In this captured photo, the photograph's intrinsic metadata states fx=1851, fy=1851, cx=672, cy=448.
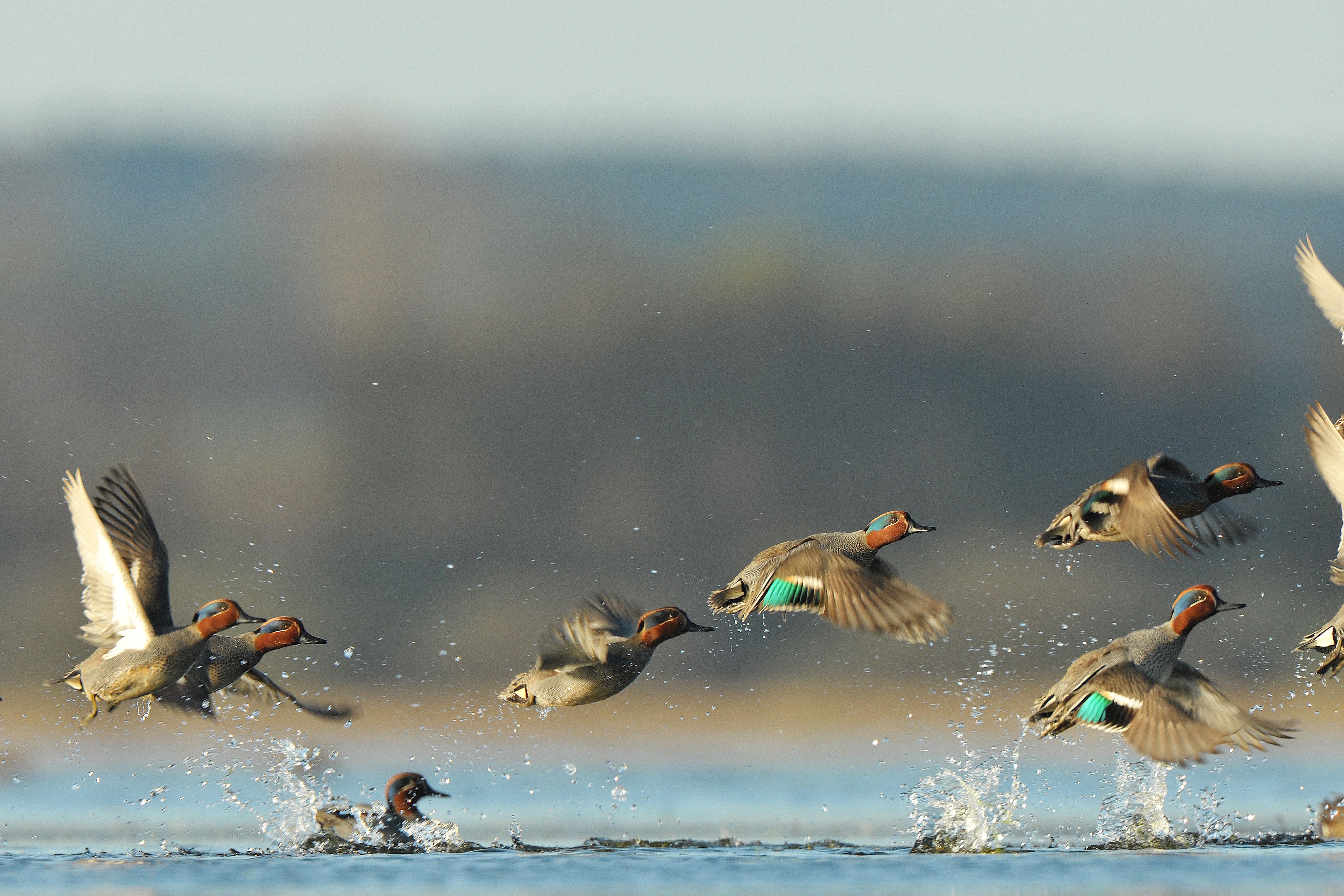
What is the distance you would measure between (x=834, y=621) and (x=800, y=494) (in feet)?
97.7

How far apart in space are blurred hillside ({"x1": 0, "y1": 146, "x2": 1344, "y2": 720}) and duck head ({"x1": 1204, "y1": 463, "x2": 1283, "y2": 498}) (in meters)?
19.1

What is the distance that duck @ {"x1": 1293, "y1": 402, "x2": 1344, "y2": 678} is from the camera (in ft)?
36.7

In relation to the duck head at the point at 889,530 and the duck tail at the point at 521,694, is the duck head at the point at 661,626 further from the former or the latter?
the duck head at the point at 889,530

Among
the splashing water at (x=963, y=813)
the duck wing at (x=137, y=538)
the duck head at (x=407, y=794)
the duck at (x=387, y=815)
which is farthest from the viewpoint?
the duck head at (x=407, y=794)

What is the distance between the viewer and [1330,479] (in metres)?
11.6

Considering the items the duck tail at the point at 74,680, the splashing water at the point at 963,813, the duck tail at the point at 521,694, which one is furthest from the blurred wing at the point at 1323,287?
the duck tail at the point at 74,680

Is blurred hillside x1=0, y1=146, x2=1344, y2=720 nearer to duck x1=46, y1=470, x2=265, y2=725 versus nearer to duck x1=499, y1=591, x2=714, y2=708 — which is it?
duck x1=499, y1=591, x2=714, y2=708

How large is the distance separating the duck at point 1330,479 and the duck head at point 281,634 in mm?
6190

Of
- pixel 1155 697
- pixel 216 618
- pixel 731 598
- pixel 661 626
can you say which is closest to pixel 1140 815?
pixel 1155 697

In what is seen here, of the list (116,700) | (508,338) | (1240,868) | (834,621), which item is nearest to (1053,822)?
(1240,868)

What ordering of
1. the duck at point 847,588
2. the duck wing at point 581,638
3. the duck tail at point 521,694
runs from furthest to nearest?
the duck tail at point 521,694
the duck wing at point 581,638
the duck at point 847,588

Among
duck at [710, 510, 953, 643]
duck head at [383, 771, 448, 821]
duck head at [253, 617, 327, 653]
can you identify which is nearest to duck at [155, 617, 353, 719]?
duck head at [253, 617, 327, 653]

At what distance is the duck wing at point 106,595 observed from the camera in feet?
36.8

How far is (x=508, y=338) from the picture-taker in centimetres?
5253
